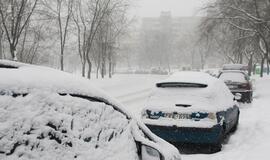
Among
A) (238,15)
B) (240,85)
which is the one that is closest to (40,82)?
(240,85)

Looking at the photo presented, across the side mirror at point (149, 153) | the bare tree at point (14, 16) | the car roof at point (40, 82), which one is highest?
the bare tree at point (14, 16)

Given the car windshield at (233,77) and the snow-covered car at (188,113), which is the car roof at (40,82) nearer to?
the snow-covered car at (188,113)

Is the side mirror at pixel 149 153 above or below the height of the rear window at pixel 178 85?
above

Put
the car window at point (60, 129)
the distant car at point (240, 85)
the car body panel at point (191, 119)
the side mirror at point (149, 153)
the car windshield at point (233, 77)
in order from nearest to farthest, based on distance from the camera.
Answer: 1. the car window at point (60, 129)
2. the side mirror at point (149, 153)
3. the car body panel at point (191, 119)
4. the distant car at point (240, 85)
5. the car windshield at point (233, 77)

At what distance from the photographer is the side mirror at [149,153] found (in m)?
3.12

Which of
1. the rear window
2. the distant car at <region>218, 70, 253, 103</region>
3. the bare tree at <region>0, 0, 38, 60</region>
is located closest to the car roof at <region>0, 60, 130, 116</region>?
the rear window

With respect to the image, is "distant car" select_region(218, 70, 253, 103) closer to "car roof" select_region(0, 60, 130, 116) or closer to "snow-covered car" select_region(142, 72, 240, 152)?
"snow-covered car" select_region(142, 72, 240, 152)

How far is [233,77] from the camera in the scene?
18.8 metres

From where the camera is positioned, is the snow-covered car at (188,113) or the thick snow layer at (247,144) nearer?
the thick snow layer at (247,144)

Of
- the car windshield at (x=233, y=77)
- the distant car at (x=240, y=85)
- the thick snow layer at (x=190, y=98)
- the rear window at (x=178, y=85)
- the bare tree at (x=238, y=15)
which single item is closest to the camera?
the thick snow layer at (x=190, y=98)

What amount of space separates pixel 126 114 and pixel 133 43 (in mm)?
119416

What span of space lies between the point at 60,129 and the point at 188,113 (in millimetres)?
5604

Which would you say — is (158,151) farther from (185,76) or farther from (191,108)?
(185,76)

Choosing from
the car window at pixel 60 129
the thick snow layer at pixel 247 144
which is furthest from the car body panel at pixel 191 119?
the car window at pixel 60 129
